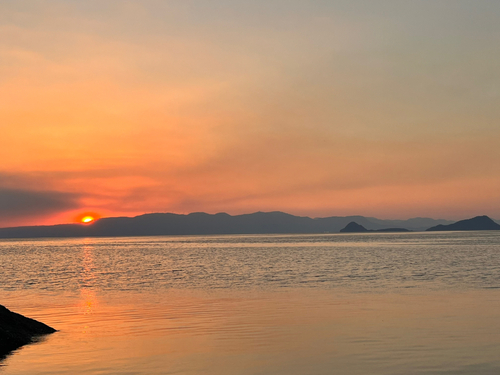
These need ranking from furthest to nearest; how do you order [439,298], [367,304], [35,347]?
[439,298]
[367,304]
[35,347]

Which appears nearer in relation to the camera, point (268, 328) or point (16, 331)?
point (16, 331)

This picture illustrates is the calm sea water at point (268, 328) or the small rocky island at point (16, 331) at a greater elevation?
the small rocky island at point (16, 331)

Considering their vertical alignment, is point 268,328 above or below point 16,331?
below

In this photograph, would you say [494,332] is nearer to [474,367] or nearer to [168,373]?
[474,367]

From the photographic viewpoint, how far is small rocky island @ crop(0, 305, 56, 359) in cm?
1761

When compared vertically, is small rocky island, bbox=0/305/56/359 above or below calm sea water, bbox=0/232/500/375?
above

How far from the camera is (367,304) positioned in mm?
26359

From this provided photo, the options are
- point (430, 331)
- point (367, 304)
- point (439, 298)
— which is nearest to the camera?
point (430, 331)

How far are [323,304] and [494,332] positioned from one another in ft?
32.5

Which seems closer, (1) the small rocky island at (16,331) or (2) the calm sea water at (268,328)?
(2) the calm sea water at (268,328)

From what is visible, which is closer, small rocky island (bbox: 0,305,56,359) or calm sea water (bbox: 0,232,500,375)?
calm sea water (bbox: 0,232,500,375)

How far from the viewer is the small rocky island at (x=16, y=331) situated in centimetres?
1761

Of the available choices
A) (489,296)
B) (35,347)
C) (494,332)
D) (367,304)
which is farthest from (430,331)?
(35,347)

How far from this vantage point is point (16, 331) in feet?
61.3
